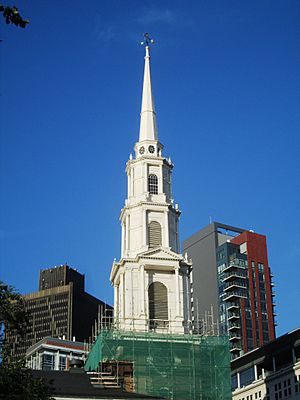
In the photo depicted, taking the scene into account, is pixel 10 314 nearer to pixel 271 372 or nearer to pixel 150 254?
pixel 150 254

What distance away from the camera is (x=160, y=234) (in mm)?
88938

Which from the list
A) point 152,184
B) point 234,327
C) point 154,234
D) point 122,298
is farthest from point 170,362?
point 234,327

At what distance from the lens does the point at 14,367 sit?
127 ft

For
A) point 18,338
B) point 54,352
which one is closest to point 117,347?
point 18,338

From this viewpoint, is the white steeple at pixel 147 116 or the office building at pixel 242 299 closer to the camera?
the white steeple at pixel 147 116

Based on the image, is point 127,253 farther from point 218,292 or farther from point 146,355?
point 218,292

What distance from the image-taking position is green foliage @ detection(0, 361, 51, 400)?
119ft

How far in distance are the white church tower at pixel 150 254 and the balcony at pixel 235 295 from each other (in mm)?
101054

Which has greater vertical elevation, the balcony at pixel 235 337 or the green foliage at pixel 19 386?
the balcony at pixel 235 337

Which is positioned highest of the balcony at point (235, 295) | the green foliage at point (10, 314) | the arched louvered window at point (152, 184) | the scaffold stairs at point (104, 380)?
the balcony at point (235, 295)

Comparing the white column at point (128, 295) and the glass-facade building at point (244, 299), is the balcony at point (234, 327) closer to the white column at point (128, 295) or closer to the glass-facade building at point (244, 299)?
the glass-facade building at point (244, 299)

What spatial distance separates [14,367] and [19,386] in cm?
194

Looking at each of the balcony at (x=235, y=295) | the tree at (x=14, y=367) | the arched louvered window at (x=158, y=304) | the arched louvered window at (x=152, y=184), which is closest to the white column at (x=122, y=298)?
the arched louvered window at (x=158, y=304)

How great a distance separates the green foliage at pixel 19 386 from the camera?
36.2 meters
